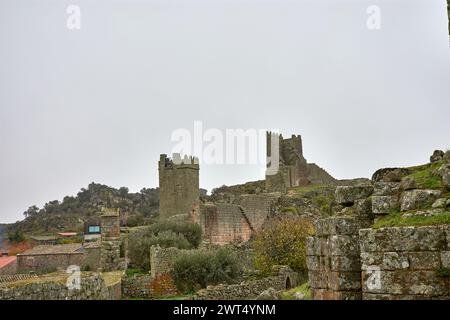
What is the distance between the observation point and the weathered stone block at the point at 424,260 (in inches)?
240

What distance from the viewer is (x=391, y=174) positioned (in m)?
7.68

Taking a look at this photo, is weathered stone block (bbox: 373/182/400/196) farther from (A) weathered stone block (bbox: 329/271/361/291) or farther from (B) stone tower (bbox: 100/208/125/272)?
(B) stone tower (bbox: 100/208/125/272)

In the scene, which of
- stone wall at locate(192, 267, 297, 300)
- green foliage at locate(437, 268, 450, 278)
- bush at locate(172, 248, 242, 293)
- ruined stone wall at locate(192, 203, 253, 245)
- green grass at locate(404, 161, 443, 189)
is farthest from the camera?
ruined stone wall at locate(192, 203, 253, 245)

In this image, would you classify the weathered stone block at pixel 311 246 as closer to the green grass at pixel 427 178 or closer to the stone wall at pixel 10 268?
the green grass at pixel 427 178

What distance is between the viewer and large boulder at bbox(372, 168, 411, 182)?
7611 millimetres

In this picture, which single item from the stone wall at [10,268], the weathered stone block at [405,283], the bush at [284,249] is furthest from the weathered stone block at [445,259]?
the stone wall at [10,268]

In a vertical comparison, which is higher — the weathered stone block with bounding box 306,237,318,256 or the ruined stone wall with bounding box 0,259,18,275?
the weathered stone block with bounding box 306,237,318,256

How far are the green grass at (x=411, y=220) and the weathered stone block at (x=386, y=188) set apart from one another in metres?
0.44

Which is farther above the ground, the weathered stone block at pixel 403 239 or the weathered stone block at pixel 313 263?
the weathered stone block at pixel 403 239

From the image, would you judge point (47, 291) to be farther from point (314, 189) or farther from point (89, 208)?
point (89, 208)

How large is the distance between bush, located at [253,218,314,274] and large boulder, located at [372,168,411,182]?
45.6ft

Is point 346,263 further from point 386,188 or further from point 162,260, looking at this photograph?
point 162,260

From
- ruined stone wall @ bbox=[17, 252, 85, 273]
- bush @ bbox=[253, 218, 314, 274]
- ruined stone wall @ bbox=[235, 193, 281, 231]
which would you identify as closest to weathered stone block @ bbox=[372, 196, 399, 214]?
bush @ bbox=[253, 218, 314, 274]
